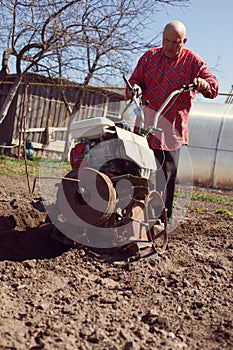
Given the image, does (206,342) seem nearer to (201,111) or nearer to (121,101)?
(201,111)

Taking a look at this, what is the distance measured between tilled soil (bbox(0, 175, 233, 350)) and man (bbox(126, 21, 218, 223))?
68 centimetres

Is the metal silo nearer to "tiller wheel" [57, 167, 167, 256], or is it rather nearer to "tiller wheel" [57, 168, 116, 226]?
"tiller wheel" [57, 167, 167, 256]

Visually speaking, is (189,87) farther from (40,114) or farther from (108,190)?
(40,114)

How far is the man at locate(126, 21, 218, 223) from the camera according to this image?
169 inches

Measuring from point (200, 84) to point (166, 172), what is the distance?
841mm

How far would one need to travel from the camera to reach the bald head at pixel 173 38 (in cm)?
408

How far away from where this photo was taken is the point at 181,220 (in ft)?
18.5

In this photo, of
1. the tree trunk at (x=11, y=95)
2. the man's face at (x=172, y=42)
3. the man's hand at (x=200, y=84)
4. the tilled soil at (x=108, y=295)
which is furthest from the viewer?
the tree trunk at (x=11, y=95)

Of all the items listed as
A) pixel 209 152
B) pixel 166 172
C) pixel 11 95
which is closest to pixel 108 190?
pixel 166 172

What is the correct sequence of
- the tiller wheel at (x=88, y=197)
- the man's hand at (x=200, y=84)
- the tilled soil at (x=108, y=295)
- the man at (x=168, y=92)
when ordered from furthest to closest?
1. the man at (x=168, y=92)
2. the man's hand at (x=200, y=84)
3. the tiller wheel at (x=88, y=197)
4. the tilled soil at (x=108, y=295)

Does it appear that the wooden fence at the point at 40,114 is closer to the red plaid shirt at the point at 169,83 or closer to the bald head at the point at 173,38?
the red plaid shirt at the point at 169,83

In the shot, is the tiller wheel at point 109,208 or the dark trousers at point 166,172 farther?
the dark trousers at point 166,172

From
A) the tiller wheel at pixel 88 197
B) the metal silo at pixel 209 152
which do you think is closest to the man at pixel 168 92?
the tiller wheel at pixel 88 197

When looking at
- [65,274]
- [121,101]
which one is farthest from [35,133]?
[65,274]
